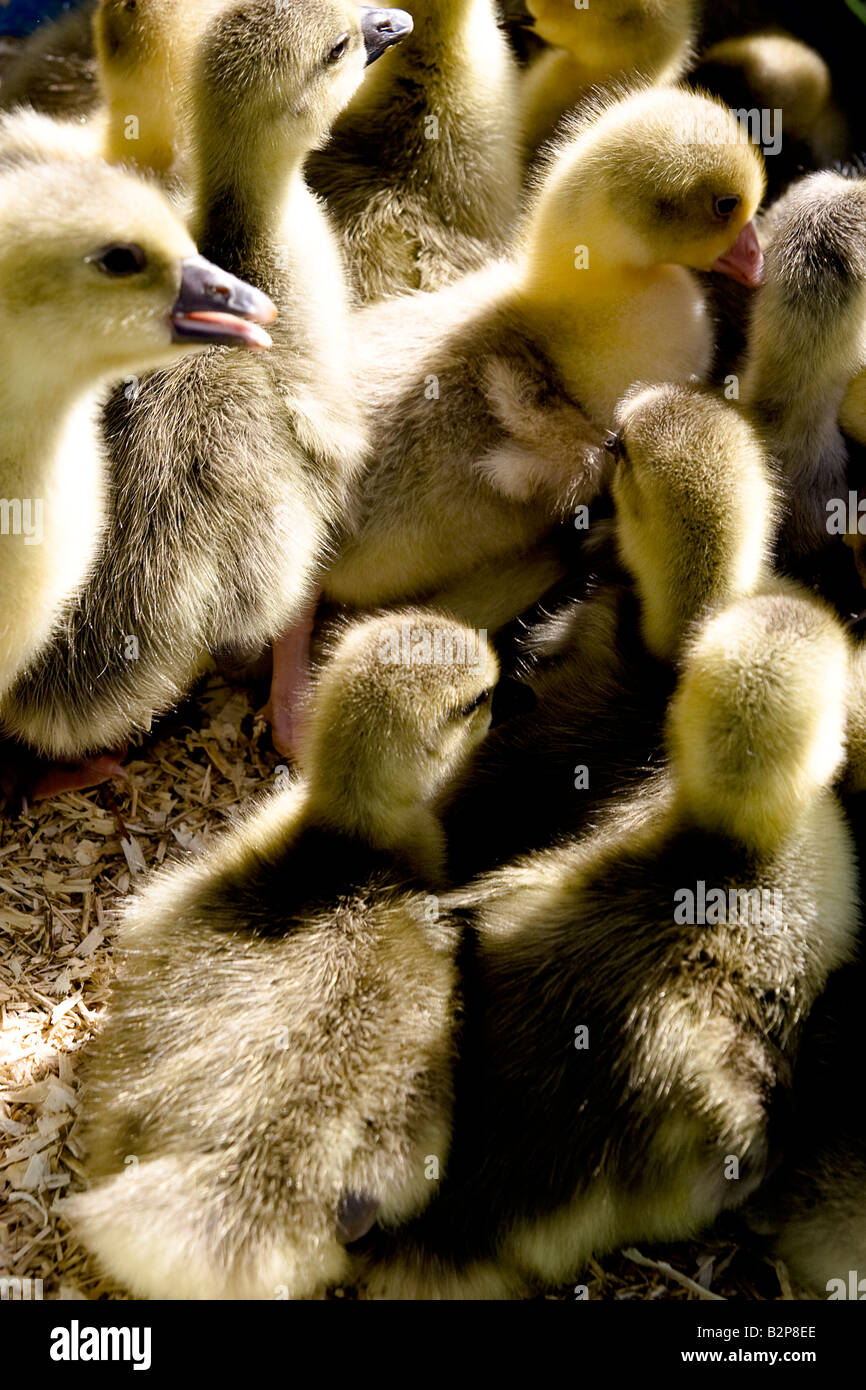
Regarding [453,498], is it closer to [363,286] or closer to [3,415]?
[363,286]

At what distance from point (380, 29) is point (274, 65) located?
10.7 inches

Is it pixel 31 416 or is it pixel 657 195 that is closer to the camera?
pixel 31 416

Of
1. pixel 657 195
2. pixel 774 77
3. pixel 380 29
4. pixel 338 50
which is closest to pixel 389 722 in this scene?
pixel 657 195

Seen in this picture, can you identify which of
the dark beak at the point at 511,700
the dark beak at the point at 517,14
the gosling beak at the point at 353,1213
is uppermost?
the dark beak at the point at 517,14

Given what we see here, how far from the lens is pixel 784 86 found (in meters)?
2.75

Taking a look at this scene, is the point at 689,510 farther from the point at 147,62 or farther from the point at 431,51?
the point at 147,62

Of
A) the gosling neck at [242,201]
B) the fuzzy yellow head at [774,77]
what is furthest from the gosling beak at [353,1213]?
the fuzzy yellow head at [774,77]

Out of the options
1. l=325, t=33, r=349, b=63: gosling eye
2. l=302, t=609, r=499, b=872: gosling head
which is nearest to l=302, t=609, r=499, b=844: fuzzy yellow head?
l=302, t=609, r=499, b=872: gosling head

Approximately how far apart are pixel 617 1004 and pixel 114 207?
101 cm

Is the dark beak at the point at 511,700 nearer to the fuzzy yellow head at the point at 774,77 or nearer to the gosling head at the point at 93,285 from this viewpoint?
the gosling head at the point at 93,285

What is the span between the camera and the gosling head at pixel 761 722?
1620 millimetres

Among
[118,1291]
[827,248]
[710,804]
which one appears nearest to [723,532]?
[710,804]

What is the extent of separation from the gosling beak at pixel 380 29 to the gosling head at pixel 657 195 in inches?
12.1

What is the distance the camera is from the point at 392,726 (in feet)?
5.59
